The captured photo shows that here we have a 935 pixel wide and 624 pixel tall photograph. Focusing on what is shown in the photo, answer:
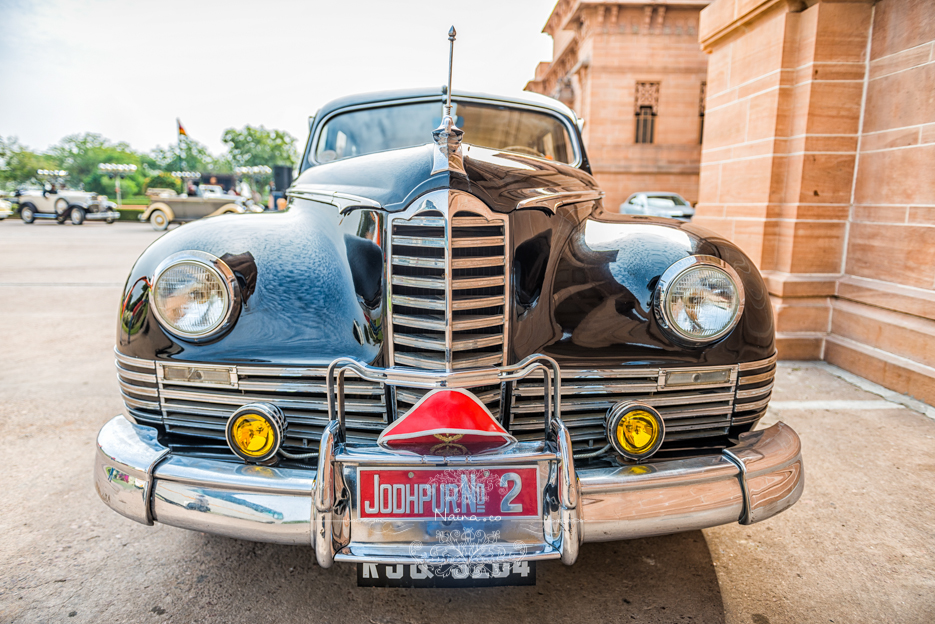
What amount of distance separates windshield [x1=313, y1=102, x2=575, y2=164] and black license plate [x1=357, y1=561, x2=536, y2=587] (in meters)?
2.29

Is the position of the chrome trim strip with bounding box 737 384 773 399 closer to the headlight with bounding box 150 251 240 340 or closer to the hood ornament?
the hood ornament

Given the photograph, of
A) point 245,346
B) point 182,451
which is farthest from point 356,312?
point 182,451

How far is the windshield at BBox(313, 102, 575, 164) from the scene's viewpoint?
322 cm

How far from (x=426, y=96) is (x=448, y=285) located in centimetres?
193

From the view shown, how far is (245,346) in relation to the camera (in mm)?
1877

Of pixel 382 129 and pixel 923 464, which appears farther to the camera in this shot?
pixel 382 129

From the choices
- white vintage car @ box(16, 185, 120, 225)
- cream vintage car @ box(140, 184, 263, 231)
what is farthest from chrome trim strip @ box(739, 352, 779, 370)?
white vintage car @ box(16, 185, 120, 225)

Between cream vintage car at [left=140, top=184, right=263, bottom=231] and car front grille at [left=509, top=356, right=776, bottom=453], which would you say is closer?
car front grille at [left=509, top=356, right=776, bottom=453]

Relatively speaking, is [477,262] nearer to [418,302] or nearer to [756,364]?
[418,302]

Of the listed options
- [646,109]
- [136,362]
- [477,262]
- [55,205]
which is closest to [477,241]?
[477,262]

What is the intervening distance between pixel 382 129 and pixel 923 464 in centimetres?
340

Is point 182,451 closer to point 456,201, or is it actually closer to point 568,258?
point 456,201

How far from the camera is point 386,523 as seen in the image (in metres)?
1.49

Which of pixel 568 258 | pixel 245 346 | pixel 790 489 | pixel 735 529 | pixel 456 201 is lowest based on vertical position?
pixel 735 529
